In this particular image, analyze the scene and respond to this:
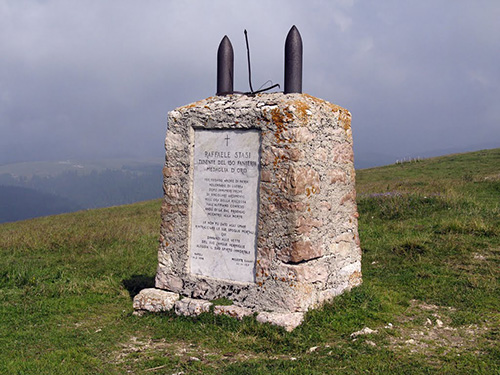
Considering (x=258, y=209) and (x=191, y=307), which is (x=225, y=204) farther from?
(x=191, y=307)

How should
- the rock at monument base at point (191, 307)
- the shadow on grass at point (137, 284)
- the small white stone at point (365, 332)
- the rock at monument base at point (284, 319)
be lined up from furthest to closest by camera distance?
the shadow on grass at point (137, 284), the rock at monument base at point (191, 307), the rock at monument base at point (284, 319), the small white stone at point (365, 332)

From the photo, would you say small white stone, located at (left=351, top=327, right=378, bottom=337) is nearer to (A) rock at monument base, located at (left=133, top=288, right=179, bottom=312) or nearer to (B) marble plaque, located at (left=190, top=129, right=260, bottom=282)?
(B) marble plaque, located at (left=190, top=129, right=260, bottom=282)

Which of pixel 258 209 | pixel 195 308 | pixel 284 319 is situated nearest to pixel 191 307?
pixel 195 308

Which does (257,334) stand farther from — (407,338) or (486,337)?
(486,337)

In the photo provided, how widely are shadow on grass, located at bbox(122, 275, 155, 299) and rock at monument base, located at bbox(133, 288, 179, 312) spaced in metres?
0.89

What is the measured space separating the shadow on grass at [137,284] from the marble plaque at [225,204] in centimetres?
150

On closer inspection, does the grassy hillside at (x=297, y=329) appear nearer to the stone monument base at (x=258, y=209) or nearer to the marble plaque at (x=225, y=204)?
the stone monument base at (x=258, y=209)

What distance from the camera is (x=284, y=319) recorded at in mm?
5203

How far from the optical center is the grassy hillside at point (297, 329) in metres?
4.49

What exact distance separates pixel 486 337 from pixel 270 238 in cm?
264

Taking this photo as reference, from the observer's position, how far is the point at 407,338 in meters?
4.98

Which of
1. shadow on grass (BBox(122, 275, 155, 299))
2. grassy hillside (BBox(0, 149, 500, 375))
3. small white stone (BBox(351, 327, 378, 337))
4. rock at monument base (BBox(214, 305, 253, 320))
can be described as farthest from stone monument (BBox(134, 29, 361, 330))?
shadow on grass (BBox(122, 275, 155, 299))

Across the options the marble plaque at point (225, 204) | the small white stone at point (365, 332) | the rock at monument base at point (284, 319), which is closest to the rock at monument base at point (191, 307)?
the marble plaque at point (225, 204)

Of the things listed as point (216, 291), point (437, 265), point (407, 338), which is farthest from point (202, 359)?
point (437, 265)
